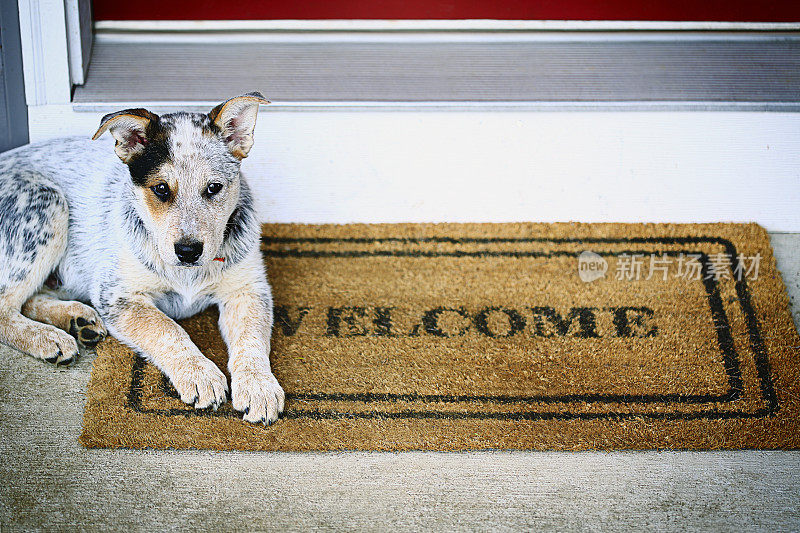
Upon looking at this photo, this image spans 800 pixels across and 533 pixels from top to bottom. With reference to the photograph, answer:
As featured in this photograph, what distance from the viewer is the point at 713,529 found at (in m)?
2.28

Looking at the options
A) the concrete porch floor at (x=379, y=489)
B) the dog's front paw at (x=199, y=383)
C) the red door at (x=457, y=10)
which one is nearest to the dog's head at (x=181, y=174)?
the dog's front paw at (x=199, y=383)

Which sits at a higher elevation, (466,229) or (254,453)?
(466,229)

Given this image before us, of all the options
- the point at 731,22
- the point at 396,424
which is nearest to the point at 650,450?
the point at 396,424

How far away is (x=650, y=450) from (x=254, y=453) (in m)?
1.38

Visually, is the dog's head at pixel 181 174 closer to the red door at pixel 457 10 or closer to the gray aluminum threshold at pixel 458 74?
the gray aluminum threshold at pixel 458 74

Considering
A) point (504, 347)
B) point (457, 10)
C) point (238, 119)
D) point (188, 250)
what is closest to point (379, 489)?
point (504, 347)

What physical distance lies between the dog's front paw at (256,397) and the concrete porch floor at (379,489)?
14cm

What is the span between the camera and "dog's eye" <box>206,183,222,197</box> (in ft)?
8.63

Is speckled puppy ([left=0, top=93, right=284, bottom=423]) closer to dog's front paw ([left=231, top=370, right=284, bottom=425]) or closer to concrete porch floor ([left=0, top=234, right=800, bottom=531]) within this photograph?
dog's front paw ([left=231, top=370, right=284, bottom=425])

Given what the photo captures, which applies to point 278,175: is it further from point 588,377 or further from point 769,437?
point 769,437

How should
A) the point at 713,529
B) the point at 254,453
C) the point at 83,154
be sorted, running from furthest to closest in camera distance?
the point at 83,154, the point at 254,453, the point at 713,529

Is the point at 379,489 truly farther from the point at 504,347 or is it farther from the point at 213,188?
the point at 213,188

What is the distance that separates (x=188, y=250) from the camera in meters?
2.56

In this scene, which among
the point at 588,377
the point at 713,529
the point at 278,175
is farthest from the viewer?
the point at 278,175
